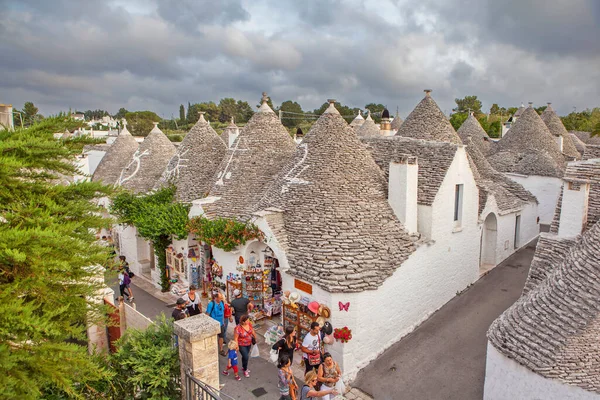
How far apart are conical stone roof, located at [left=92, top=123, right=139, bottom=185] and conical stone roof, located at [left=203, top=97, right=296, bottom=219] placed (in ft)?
27.2

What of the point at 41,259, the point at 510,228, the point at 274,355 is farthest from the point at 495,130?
the point at 41,259

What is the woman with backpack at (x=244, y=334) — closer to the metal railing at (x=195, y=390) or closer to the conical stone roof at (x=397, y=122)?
the metal railing at (x=195, y=390)

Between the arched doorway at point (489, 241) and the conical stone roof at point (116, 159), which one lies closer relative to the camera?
the arched doorway at point (489, 241)

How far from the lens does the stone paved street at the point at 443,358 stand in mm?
9242

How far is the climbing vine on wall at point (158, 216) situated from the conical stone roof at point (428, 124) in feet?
32.6

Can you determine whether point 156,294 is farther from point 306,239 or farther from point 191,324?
point 191,324

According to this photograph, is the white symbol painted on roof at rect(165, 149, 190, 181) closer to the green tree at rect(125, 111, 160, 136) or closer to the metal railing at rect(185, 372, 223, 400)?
the metal railing at rect(185, 372, 223, 400)

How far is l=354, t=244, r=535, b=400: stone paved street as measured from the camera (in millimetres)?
9242

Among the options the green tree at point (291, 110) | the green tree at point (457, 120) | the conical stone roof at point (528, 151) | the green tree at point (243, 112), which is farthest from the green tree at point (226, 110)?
the conical stone roof at point (528, 151)

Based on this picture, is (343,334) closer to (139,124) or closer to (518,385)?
(518,385)

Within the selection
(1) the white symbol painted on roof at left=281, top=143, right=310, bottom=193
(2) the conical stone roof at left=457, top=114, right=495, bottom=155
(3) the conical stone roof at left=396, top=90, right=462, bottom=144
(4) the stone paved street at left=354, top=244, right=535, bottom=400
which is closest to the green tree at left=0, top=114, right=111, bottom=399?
(4) the stone paved street at left=354, top=244, right=535, bottom=400

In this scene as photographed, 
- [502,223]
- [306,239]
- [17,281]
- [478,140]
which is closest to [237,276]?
[306,239]

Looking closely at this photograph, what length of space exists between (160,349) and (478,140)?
85.1 feet

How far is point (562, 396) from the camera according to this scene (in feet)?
22.4
